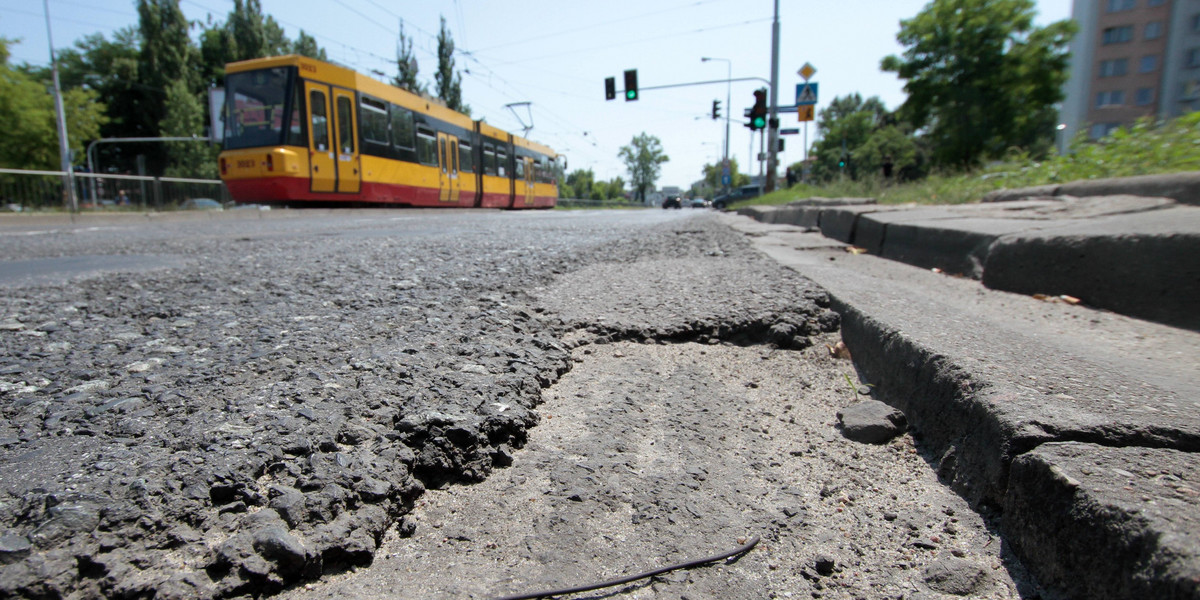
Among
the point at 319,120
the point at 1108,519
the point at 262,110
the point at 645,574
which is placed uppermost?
the point at 262,110

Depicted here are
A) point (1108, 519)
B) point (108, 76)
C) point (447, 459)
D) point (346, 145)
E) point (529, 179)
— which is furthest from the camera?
point (108, 76)

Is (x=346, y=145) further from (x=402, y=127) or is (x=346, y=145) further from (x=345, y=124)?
(x=402, y=127)

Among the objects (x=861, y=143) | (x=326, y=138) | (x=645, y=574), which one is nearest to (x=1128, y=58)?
(x=861, y=143)

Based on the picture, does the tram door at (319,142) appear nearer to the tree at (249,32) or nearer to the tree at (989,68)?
the tree at (989,68)

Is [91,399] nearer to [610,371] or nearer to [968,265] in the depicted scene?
[610,371]

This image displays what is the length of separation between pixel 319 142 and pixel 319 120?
42cm

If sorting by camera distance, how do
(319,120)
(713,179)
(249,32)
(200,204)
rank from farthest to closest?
(713,179)
(249,32)
(200,204)
(319,120)

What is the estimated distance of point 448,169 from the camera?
55.8 feet

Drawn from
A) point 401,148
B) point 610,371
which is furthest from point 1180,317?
point 401,148

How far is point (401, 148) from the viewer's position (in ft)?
47.4

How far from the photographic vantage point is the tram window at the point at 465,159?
1780 cm

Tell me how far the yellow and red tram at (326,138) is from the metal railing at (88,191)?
4882 mm

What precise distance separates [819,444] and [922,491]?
25 cm

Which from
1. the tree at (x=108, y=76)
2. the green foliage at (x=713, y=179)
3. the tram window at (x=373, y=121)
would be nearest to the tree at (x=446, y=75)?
the tree at (x=108, y=76)
